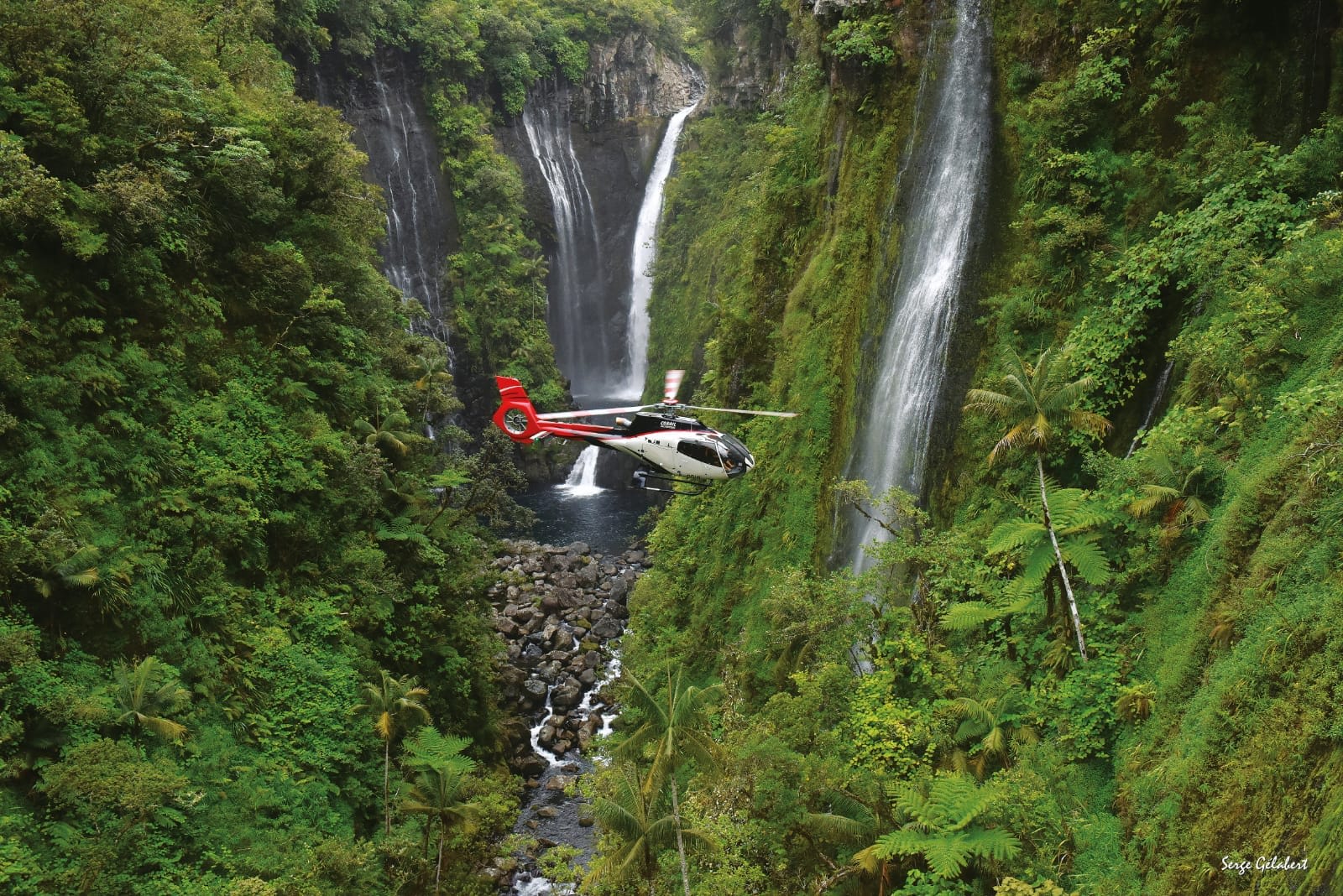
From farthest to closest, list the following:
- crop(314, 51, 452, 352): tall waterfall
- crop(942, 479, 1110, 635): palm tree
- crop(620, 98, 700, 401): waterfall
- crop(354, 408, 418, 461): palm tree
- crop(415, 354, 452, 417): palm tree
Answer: crop(620, 98, 700, 401): waterfall → crop(314, 51, 452, 352): tall waterfall → crop(415, 354, 452, 417): palm tree → crop(354, 408, 418, 461): palm tree → crop(942, 479, 1110, 635): palm tree

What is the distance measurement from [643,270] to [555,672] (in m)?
28.8

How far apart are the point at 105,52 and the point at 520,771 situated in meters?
17.9

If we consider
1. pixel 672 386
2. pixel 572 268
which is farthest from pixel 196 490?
pixel 572 268

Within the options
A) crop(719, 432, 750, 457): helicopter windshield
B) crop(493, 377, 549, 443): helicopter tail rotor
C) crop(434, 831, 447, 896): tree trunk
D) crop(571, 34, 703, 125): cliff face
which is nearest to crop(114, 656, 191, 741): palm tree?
crop(434, 831, 447, 896): tree trunk

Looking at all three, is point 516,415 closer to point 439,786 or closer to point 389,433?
point 389,433

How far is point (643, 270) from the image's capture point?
45875 mm

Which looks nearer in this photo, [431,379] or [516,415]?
[516,415]

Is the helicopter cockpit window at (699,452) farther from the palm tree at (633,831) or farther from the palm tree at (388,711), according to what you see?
the palm tree at (388,711)

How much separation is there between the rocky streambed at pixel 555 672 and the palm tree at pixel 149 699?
6.91 meters

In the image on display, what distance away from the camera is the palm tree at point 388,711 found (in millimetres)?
14297

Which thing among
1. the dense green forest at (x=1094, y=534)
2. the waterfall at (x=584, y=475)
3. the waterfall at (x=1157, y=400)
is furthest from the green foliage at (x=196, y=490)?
the waterfall at (x=584, y=475)

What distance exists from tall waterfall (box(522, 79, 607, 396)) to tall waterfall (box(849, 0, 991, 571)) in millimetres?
32181
